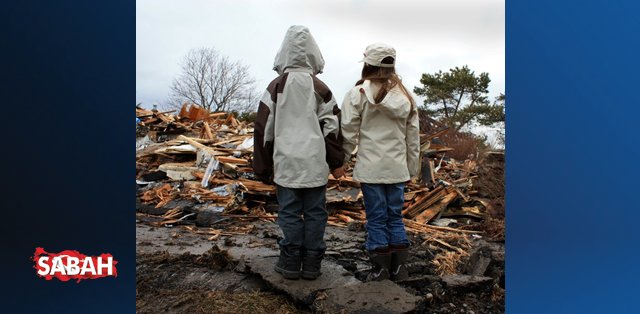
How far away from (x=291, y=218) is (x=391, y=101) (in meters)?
1.34

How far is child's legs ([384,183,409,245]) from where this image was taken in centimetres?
440

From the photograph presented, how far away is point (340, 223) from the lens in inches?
298

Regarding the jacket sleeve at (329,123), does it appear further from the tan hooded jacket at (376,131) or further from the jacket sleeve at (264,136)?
the jacket sleeve at (264,136)

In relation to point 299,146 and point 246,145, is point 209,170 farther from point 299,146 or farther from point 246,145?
point 299,146

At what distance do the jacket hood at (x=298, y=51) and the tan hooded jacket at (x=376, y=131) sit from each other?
0.46 meters

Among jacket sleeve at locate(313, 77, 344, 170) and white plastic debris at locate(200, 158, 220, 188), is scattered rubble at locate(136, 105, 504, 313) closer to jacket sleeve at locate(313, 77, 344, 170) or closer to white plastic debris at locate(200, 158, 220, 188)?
white plastic debris at locate(200, 158, 220, 188)

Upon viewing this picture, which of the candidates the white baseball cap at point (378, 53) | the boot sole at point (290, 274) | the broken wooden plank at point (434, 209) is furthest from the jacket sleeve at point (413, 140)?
the broken wooden plank at point (434, 209)

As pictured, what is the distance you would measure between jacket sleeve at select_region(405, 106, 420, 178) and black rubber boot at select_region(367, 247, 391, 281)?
0.77 m

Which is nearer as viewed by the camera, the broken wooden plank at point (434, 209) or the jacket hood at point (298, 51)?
the jacket hood at point (298, 51)

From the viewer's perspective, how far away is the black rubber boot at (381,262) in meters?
4.38

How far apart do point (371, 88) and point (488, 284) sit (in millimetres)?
2067
